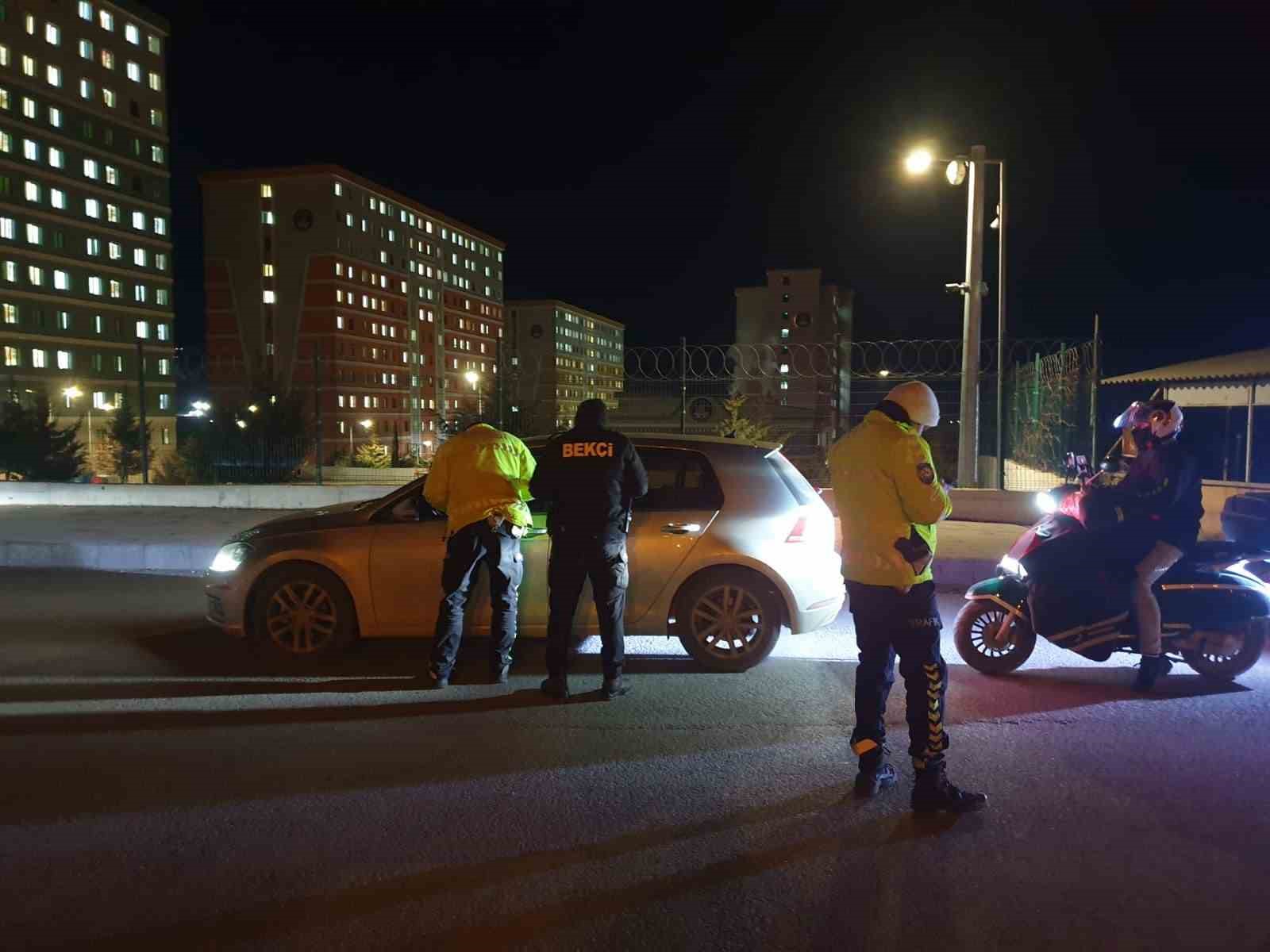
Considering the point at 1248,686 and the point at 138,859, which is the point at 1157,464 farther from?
the point at 138,859

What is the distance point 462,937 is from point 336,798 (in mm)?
1448

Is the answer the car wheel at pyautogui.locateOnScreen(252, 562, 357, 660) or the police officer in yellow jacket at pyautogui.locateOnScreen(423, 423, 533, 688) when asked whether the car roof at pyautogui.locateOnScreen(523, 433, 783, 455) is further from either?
the car wheel at pyautogui.locateOnScreen(252, 562, 357, 660)

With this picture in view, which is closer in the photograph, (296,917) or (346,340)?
(296,917)

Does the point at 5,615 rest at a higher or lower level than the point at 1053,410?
lower

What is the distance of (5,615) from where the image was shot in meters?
8.70

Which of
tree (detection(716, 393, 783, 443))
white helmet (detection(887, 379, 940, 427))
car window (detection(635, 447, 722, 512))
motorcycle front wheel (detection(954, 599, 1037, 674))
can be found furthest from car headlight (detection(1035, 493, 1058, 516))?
tree (detection(716, 393, 783, 443))

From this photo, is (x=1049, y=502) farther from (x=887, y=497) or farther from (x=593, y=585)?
(x=593, y=585)

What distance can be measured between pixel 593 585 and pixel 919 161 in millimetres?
9717

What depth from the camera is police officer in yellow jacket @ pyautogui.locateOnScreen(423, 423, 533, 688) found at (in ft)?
20.4

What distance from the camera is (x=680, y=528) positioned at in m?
6.77

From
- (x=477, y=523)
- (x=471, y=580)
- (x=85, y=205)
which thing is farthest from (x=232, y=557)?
(x=85, y=205)

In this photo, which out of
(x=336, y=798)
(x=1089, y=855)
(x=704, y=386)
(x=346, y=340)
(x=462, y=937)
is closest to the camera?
(x=462, y=937)

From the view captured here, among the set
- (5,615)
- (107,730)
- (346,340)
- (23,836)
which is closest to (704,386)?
(5,615)

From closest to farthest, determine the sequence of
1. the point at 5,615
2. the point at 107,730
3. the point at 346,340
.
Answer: the point at 107,730
the point at 5,615
the point at 346,340
